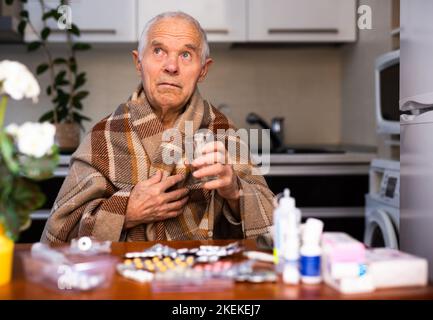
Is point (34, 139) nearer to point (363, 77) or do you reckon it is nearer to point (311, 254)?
point (311, 254)

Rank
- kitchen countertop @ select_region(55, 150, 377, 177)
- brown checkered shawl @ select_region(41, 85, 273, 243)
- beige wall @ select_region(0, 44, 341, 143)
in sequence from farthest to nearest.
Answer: beige wall @ select_region(0, 44, 341, 143) → kitchen countertop @ select_region(55, 150, 377, 177) → brown checkered shawl @ select_region(41, 85, 273, 243)

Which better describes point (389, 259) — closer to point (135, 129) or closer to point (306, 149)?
point (135, 129)

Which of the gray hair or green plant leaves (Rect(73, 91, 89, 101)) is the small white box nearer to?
the gray hair

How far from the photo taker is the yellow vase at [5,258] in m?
0.82

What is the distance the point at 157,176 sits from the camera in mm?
1322

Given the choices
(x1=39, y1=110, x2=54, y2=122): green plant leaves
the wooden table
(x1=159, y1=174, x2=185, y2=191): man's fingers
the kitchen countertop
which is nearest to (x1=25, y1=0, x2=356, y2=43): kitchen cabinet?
(x1=39, y1=110, x2=54, y2=122): green plant leaves

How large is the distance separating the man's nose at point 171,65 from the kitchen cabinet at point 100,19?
1351 millimetres

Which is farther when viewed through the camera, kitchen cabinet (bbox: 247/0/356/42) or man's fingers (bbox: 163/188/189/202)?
kitchen cabinet (bbox: 247/0/356/42)

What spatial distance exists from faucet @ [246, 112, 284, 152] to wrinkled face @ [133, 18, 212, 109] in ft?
4.69

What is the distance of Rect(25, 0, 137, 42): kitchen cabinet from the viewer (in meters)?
2.66

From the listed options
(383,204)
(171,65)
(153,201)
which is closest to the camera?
(153,201)

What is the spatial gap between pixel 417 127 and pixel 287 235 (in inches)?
29.9

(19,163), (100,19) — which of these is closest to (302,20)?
(100,19)
